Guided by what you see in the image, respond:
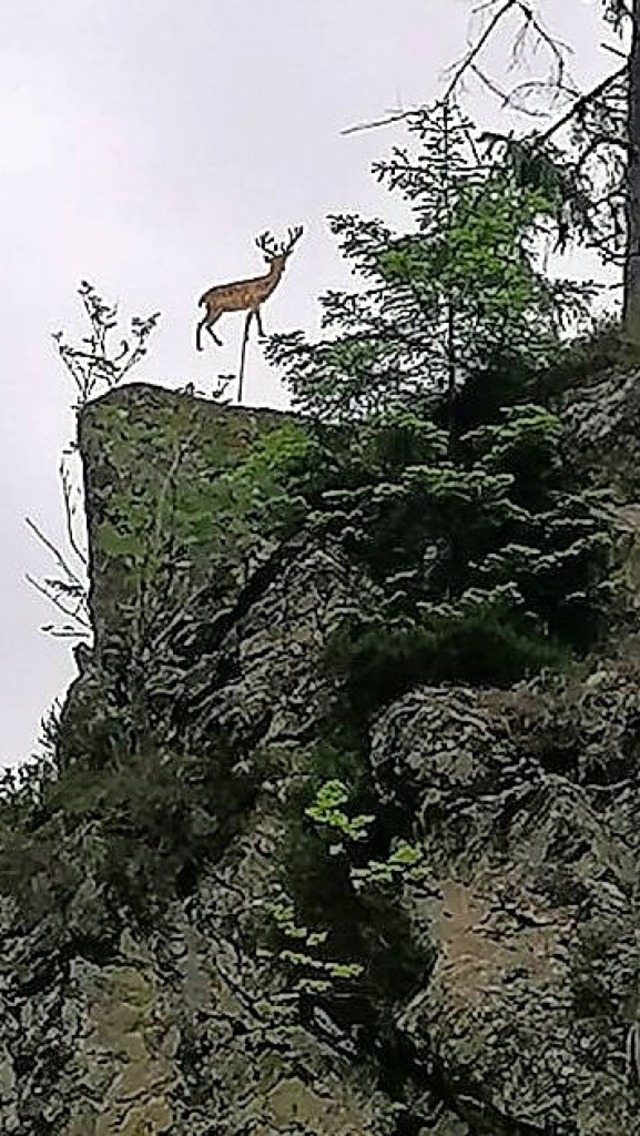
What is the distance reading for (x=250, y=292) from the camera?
9.59 metres

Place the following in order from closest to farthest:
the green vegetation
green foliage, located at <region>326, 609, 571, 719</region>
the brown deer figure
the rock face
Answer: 1. the rock face
2. the green vegetation
3. green foliage, located at <region>326, 609, 571, 719</region>
4. the brown deer figure

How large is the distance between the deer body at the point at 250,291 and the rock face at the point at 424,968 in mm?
3066

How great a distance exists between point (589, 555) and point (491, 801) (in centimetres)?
150

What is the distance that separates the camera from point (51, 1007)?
20.2 feet

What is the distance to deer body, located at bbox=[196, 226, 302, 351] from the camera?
958 cm

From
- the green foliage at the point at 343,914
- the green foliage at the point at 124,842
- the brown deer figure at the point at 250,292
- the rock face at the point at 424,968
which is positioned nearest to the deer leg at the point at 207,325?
the brown deer figure at the point at 250,292

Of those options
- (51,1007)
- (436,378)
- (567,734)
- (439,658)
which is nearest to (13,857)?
(51,1007)

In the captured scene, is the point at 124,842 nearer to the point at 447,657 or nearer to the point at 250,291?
the point at 447,657

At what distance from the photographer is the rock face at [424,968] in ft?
17.0

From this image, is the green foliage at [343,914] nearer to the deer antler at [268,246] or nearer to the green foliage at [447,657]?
the green foliage at [447,657]

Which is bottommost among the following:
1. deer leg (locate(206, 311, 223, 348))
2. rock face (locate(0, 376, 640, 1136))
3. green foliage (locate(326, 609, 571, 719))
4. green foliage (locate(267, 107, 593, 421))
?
rock face (locate(0, 376, 640, 1136))

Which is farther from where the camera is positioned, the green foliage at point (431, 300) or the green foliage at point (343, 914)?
the green foliage at point (431, 300)

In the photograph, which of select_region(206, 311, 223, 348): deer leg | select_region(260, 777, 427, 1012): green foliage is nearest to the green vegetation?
select_region(260, 777, 427, 1012): green foliage

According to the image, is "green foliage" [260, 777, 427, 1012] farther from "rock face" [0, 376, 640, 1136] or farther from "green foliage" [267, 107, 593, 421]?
"green foliage" [267, 107, 593, 421]
